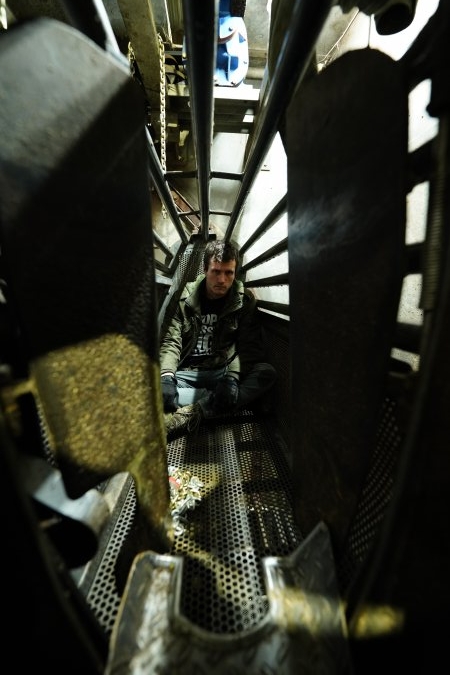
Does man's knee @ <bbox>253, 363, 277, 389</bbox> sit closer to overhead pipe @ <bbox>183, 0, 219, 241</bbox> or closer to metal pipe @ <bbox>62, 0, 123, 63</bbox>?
overhead pipe @ <bbox>183, 0, 219, 241</bbox>

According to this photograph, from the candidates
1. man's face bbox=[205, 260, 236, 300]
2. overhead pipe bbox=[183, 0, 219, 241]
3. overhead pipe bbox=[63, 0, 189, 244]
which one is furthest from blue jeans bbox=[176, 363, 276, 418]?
overhead pipe bbox=[63, 0, 189, 244]

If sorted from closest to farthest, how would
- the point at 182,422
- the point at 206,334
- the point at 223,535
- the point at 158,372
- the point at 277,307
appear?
the point at 158,372
the point at 223,535
the point at 182,422
the point at 277,307
the point at 206,334

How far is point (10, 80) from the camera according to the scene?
1.39 ft

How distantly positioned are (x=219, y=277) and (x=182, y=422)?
1208 millimetres

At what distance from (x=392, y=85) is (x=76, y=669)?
115 centimetres

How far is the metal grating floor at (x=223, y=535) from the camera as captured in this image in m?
0.67

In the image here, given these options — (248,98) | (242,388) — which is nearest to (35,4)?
(248,98)

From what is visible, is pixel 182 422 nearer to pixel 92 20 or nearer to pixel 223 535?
pixel 223 535

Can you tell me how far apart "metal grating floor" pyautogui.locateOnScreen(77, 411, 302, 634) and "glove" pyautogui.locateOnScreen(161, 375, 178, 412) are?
356mm

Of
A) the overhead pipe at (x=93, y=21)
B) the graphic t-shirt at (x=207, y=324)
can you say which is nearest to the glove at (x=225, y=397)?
the graphic t-shirt at (x=207, y=324)

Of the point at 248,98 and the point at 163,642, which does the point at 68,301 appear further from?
the point at 248,98

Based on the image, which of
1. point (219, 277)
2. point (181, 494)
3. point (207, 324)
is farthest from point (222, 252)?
point (181, 494)

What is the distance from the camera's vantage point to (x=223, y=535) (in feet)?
2.80

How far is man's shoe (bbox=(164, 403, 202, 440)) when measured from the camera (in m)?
1.37
